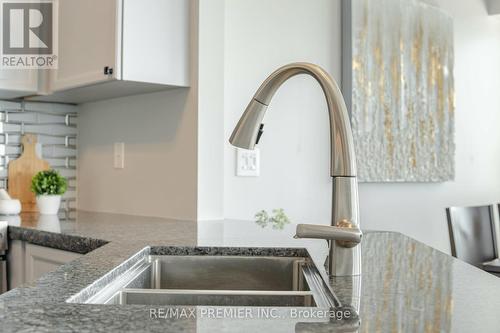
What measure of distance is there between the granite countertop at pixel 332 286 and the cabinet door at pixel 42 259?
0.18ft

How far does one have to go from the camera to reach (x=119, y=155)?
2779 millimetres

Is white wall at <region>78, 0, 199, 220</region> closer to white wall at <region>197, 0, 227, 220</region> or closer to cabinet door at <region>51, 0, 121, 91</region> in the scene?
white wall at <region>197, 0, 227, 220</region>

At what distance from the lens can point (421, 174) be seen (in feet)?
11.2

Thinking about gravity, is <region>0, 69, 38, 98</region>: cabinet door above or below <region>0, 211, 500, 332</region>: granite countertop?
above

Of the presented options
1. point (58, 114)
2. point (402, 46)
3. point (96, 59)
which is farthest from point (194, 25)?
point (402, 46)

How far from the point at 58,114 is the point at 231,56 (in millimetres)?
1024

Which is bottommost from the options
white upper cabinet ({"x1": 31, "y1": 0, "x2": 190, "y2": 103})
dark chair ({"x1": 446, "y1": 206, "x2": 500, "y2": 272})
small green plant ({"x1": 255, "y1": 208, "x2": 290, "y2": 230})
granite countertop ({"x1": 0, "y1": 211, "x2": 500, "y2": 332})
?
dark chair ({"x1": 446, "y1": 206, "x2": 500, "y2": 272})

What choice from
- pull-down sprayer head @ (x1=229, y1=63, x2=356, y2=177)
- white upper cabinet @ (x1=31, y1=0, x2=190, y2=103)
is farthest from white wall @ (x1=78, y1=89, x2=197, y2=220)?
pull-down sprayer head @ (x1=229, y1=63, x2=356, y2=177)

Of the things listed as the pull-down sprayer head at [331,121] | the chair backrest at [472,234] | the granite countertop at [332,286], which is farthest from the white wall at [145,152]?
the chair backrest at [472,234]

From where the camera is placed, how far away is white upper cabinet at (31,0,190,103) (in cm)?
219

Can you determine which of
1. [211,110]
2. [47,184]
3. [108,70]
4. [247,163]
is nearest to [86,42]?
[108,70]

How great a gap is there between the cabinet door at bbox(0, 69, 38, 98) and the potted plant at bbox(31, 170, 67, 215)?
14.6 inches

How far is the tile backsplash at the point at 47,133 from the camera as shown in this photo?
286 cm

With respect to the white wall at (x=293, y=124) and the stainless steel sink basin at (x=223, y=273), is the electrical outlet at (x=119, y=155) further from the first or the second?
the stainless steel sink basin at (x=223, y=273)
